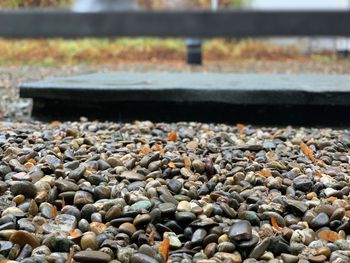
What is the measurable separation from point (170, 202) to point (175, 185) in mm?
115

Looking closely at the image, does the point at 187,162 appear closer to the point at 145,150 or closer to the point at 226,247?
the point at 145,150

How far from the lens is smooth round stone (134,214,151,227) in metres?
1.37

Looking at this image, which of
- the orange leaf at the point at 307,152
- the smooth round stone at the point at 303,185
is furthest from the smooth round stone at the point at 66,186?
the orange leaf at the point at 307,152

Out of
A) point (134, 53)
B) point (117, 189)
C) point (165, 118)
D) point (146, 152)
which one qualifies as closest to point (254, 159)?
point (146, 152)

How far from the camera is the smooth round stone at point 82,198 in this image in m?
1.47

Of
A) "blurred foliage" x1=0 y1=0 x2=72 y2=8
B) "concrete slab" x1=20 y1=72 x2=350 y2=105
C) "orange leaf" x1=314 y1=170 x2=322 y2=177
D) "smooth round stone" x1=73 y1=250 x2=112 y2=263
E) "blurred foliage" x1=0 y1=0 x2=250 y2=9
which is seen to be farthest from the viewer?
"blurred foliage" x1=0 y1=0 x2=250 y2=9

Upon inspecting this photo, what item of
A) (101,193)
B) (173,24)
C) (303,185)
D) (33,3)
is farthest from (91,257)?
(33,3)

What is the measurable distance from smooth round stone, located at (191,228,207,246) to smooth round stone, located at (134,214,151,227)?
0.12 meters

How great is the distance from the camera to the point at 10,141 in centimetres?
206

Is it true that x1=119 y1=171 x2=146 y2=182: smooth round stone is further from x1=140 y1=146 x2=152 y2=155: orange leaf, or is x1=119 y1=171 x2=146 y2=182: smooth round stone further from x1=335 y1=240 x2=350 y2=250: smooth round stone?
x1=335 y1=240 x2=350 y2=250: smooth round stone

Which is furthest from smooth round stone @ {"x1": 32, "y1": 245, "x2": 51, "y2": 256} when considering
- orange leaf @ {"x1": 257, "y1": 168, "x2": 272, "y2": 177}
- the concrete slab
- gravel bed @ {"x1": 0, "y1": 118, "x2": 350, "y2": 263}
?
the concrete slab

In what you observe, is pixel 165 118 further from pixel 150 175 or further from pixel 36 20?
pixel 36 20

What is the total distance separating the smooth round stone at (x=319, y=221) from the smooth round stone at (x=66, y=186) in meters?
0.60

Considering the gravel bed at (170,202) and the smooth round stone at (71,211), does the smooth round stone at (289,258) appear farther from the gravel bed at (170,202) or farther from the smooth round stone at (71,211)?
the smooth round stone at (71,211)
